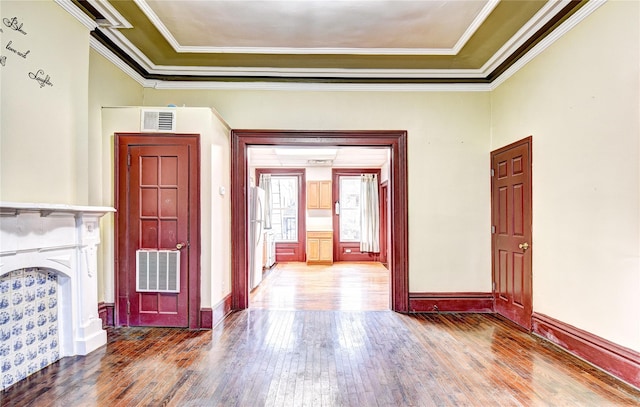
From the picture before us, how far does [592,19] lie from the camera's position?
9.69 feet

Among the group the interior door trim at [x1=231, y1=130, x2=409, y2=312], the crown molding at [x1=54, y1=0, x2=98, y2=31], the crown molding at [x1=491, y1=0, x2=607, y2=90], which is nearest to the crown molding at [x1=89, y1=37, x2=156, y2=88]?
the crown molding at [x1=54, y1=0, x2=98, y2=31]

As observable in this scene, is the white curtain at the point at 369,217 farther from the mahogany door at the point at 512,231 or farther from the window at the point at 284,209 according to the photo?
the mahogany door at the point at 512,231

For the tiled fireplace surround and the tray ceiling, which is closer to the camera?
the tiled fireplace surround

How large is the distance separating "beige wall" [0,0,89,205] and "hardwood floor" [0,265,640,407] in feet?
4.59

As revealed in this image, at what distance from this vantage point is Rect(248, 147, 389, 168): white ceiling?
7.40 m

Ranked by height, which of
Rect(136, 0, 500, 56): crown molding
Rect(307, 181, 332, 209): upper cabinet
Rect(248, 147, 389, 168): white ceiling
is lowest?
Rect(307, 181, 332, 209): upper cabinet

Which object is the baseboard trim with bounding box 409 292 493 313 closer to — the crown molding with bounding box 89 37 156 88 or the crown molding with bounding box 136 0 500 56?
the crown molding with bounding box 136 0 500 56

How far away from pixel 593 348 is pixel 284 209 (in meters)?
7.49

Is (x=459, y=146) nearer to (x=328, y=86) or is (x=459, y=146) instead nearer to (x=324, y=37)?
(x=328, y=86)

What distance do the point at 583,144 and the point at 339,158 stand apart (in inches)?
222

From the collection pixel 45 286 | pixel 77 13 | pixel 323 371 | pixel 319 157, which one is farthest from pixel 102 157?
pixel 319 157

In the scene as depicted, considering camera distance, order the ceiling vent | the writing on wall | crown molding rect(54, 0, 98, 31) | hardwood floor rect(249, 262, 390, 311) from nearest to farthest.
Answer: the writing on wall → crown molding rect(54, 0, 98, 31) → the ceiling vent → hardwood floor rect(249, 262, 390, 311)

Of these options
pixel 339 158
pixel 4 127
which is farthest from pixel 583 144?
pixel 339 158

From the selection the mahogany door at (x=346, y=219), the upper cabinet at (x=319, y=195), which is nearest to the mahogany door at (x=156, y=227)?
the upper cabinet at (x=319, y=195)
